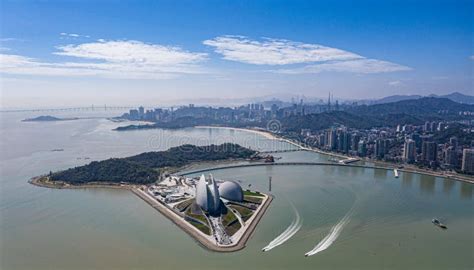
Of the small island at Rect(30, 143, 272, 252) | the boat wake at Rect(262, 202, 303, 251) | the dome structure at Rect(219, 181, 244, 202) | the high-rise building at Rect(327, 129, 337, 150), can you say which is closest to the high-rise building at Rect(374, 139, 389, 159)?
the high-rise building at Rect(327, 129, 337, 150)

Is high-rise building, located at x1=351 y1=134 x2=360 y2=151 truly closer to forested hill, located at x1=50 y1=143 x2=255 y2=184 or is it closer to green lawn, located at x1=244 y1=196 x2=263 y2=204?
forested hill, located at x1=50 y1=143 x2=255 y2=184

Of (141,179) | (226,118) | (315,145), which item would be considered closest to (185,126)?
(226,118)

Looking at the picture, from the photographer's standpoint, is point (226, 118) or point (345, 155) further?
point (226, 118)

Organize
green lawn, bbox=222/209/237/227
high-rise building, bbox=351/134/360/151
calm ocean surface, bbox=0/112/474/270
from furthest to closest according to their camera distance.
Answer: high-rise building, bbox=351/134/360/151 < green lawn, bbox=222/209/237/227 < calm ocean surface, bbox=0/112/474/270

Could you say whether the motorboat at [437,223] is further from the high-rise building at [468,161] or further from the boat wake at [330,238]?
the high-rise building at [468,161]

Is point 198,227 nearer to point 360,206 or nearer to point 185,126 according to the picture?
point 360,206

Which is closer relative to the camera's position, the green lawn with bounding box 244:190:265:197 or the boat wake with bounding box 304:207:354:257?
the boat wake with bounding box 304:207:354:257
